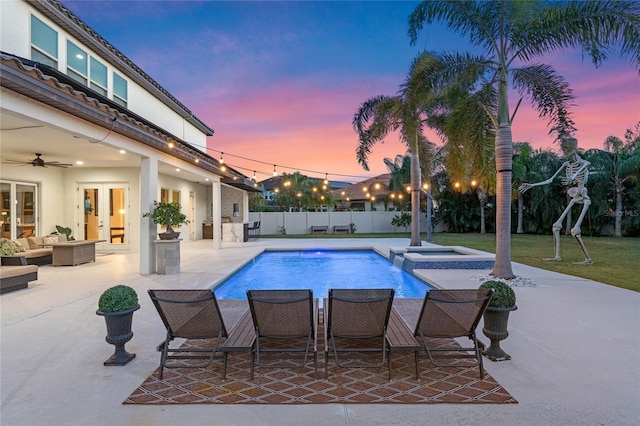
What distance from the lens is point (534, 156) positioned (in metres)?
24.4

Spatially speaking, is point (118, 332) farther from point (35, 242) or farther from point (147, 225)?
point (35, 242)

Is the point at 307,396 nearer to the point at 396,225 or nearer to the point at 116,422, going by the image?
the point at 116,422

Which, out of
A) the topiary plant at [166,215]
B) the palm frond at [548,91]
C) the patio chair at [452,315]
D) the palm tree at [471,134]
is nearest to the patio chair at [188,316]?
the patio chair at [452,315]

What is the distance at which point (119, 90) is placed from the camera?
12.2m

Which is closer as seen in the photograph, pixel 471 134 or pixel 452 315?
pixel 452 315

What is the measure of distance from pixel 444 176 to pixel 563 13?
18.9 metres

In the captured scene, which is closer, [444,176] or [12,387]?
[12,387]

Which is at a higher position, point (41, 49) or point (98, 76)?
point (98, 76)

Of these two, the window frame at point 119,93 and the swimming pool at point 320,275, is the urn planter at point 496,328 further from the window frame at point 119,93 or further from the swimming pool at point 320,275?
the window frame at point 119,93

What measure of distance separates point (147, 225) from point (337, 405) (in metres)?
7.48

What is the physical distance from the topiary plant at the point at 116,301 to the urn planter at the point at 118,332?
40 millimetres

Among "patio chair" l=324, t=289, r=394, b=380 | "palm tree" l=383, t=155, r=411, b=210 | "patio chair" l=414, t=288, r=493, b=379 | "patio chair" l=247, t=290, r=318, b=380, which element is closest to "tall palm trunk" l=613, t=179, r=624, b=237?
"palm tree" l=383, t=155, r=411, b=210

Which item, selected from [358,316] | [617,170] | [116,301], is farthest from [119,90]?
[617,170]

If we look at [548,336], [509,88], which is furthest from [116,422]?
[509,88]
